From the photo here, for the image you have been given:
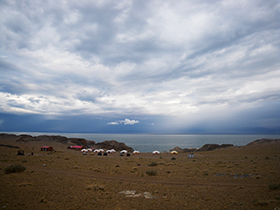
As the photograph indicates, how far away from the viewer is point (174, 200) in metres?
8.80

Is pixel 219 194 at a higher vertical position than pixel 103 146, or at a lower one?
higher

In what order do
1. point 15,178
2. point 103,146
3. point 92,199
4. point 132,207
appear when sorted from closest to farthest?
point 132,207, point 92,199, point 15,178, point 103,146

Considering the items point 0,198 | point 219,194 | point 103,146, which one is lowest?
point 103,146

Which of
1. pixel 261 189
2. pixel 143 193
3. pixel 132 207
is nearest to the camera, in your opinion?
pixel 132 207

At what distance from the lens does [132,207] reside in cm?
774

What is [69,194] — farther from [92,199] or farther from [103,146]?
[103,146]

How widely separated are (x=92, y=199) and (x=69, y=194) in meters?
1.55

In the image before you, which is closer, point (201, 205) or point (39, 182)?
point (201, 205)

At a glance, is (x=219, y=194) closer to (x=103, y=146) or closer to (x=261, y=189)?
(x=261, y=189)

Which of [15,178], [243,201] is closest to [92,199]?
[15,178]

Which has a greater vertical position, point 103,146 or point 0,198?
point 0,198

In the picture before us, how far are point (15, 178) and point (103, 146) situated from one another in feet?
236

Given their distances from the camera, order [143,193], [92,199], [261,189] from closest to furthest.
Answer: [92,199]
[143,193]
[261,189]

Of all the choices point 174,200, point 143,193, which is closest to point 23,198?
point 143,193
